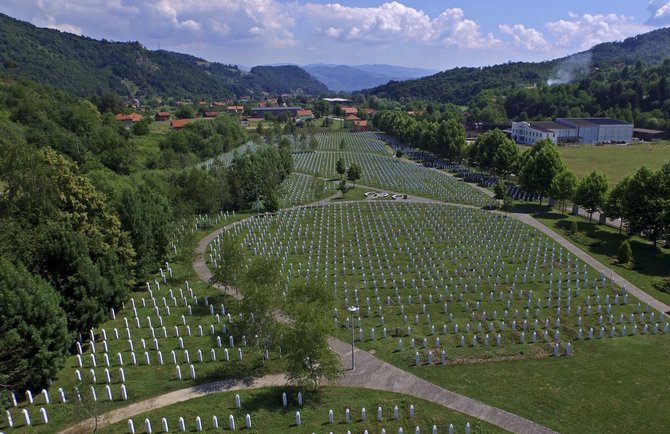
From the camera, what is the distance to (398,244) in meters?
43.1

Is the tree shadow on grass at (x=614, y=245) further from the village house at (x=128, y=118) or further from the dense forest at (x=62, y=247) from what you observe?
the village house at (x=128, y=118)

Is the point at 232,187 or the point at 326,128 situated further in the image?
the point at 326,128

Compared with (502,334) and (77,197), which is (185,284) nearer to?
(77,197)

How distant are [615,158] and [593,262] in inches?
2864

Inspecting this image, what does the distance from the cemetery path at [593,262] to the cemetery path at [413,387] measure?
1716 cm

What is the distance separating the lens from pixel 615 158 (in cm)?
9631

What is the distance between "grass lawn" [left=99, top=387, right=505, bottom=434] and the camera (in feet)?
59.3

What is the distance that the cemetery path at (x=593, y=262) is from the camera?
29562 millimetres

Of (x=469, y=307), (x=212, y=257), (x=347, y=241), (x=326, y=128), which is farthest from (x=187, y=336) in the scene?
(x=326, y=128)

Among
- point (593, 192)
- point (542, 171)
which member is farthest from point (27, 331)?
point (542, 171)

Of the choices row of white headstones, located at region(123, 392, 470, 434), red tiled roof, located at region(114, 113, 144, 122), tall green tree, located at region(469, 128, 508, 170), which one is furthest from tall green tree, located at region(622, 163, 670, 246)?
red tiled roof, located at region(114, 113, 144, 122)

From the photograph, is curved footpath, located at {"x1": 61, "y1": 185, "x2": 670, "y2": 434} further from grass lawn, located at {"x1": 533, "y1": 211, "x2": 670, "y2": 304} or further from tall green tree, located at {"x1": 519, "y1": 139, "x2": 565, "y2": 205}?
tall green tree, located at {"x1": 519, "y1": 139, "x2": 565, "y2": 205}

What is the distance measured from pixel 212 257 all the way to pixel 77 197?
13586 mm

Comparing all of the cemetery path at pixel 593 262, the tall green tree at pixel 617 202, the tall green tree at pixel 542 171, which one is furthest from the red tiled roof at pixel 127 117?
the tall green tree at pixel 617 202
